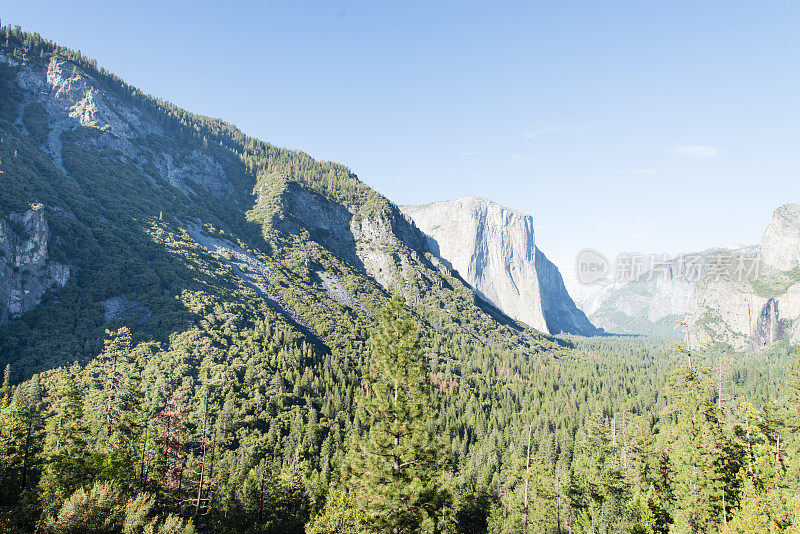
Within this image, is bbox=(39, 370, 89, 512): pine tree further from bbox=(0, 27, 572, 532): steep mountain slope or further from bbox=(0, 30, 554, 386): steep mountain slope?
bbox=(0, 30, 554, 386): steep mountain slope

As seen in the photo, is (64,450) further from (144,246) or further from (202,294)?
(144,246)

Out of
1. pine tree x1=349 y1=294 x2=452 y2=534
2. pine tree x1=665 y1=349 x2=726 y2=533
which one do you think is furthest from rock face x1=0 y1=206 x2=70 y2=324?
pine tree x1=665 y1=349 x2=726 y2=533

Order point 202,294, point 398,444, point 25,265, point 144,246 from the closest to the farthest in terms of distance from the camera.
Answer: point 398,444 < point 25,265 < point 202,294 < point 144,246

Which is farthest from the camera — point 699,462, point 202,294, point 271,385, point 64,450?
point 202,294

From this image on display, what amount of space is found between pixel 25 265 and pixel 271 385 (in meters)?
64.9

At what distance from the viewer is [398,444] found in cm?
1994

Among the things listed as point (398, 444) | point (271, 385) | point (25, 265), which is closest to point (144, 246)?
point (25, 265)

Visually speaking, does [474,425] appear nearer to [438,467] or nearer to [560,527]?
[560,527]

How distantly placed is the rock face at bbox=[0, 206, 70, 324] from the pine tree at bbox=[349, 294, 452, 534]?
99483mm

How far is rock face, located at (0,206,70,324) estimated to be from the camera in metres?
80.8

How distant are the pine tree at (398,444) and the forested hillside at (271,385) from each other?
0.37ft

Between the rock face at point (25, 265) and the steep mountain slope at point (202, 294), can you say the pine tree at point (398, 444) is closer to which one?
the steep mountain slope at point (202, 294)

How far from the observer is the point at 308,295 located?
13225cm

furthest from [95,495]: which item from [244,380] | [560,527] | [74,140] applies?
[74,140]
